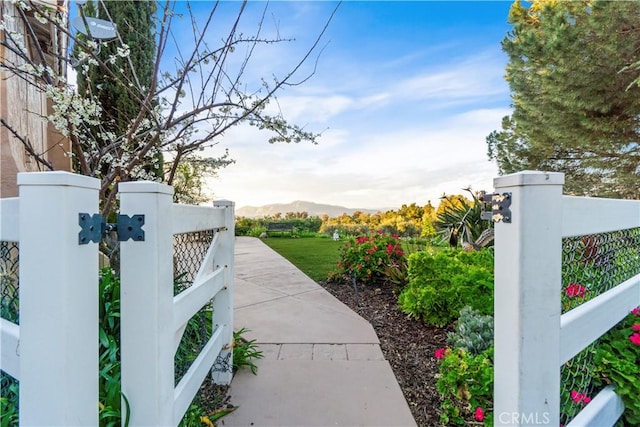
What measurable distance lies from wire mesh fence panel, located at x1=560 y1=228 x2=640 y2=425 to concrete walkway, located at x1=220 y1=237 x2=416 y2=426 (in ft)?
2.66

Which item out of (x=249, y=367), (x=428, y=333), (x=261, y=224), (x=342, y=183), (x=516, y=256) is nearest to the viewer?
(x=516, y=256)

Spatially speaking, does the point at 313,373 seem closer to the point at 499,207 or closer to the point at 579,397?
the point at 579,397

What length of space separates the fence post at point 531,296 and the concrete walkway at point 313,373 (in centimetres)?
98

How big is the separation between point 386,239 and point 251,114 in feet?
11.3

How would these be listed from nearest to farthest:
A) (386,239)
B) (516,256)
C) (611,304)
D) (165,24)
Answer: (516,256)
(611,304)
(165,24)
(386,239)

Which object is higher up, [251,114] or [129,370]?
[251,114]

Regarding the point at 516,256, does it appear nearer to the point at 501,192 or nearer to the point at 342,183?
the point at 501,192

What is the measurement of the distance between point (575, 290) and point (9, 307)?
2.31 meters

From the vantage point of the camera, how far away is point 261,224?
691 inches

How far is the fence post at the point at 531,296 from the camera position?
36.8 inches

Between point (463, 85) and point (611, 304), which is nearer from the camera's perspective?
point (611, 304)

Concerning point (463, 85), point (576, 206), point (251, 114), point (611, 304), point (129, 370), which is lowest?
point (129, 370)

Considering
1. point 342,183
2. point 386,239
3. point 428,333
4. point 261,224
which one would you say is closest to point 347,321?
point 428,333

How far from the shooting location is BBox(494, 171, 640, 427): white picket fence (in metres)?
0.94
